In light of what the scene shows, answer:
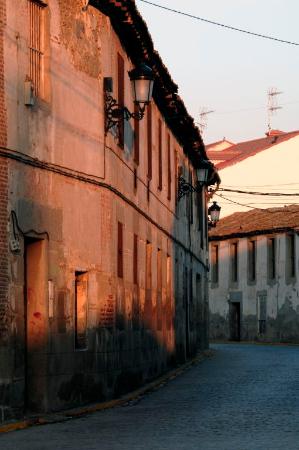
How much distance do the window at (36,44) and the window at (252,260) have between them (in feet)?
133

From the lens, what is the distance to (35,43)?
1648 centimetres

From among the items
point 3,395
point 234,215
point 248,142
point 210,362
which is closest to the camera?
point 3,395

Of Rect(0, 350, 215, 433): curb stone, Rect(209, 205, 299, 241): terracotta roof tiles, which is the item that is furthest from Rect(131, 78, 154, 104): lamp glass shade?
Rect(209, 205, 299, 241): terracotta roof tiles

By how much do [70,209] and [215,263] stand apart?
43180 millimetres

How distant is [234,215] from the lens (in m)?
62.6

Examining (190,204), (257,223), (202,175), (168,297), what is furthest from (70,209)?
(257,223)

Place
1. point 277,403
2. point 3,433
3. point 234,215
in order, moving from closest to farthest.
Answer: point 3,433, point 277,403, point 234,215

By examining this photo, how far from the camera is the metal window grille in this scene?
16.3 m

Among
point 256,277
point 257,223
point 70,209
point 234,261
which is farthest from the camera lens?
point 234,261

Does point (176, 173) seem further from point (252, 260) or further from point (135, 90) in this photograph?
point (252, 260)

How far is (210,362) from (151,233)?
8.00 meters

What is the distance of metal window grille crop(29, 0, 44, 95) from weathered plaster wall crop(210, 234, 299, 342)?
37.7 metres

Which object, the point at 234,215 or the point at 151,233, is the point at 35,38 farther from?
the point at 234,215

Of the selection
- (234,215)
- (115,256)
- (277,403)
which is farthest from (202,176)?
(234,215)
